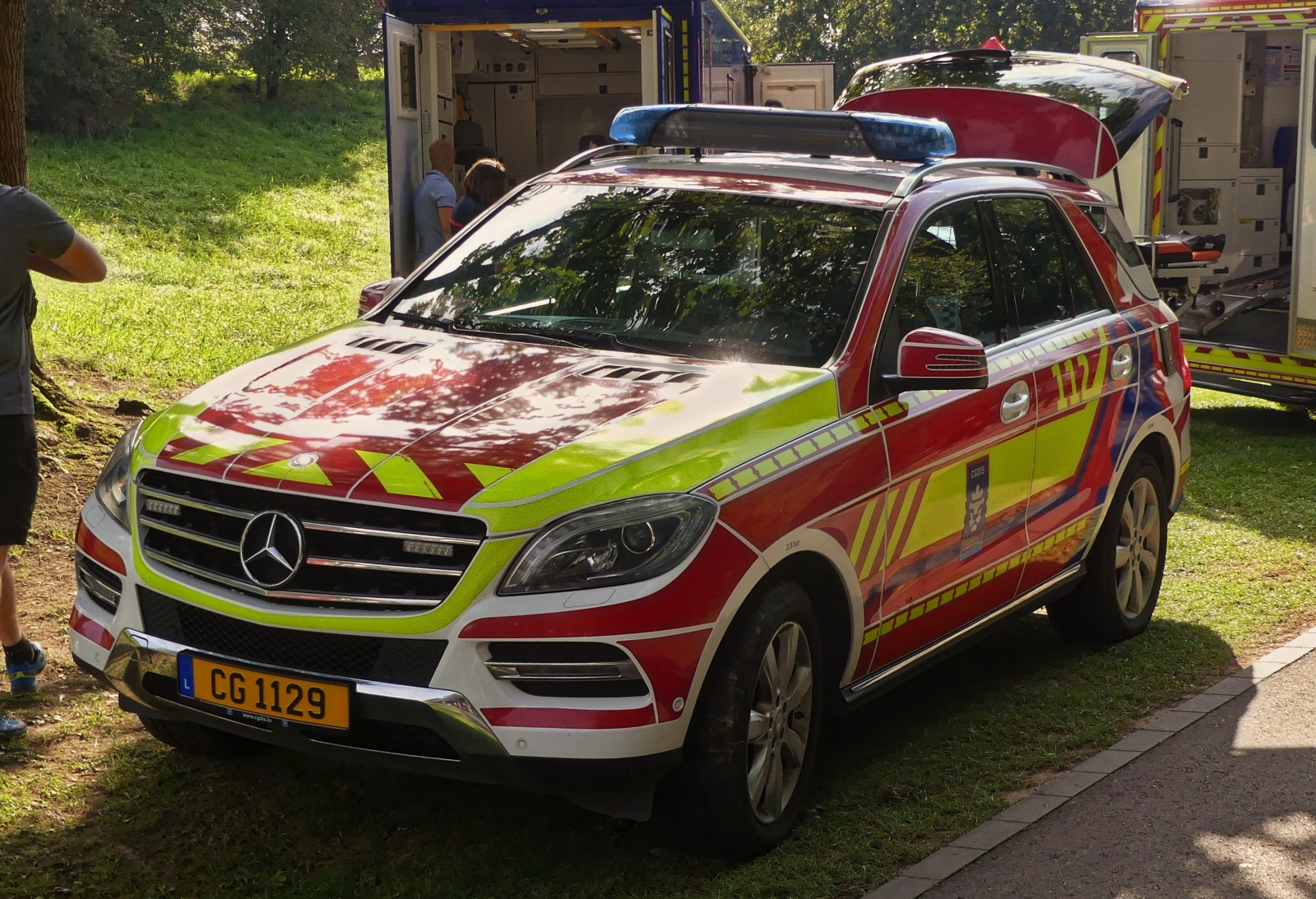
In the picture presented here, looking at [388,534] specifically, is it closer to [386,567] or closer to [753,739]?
[386,567]

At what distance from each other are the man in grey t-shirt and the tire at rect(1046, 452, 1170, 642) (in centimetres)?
381

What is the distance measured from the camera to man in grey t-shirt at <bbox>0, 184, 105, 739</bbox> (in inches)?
185

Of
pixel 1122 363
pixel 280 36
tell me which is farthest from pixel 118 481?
pixel 280 36

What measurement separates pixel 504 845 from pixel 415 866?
0.26 meters

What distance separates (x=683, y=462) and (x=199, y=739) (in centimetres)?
190

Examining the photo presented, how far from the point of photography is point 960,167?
5367 mm

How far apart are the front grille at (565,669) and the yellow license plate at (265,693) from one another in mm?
384

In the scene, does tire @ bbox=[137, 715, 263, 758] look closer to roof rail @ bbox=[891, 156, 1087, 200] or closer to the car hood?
the car hood

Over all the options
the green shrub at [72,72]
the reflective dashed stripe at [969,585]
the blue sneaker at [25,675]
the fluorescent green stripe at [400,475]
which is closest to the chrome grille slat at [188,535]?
the fluorescent green stripe at [400,475]

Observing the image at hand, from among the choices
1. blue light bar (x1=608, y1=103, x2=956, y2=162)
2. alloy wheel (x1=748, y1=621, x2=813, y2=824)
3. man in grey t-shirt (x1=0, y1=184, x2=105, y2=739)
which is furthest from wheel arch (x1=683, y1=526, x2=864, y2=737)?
man in grey t-shirt (x1=0, y1=184, x2=105, y2=739)

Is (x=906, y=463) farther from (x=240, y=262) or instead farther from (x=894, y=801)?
(x=240, y=262)

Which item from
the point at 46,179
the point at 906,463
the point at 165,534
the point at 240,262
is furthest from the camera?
the point at 46,179

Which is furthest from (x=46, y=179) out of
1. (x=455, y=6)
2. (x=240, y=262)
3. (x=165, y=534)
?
(x=165, y=534)

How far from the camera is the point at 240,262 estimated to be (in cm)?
2122
